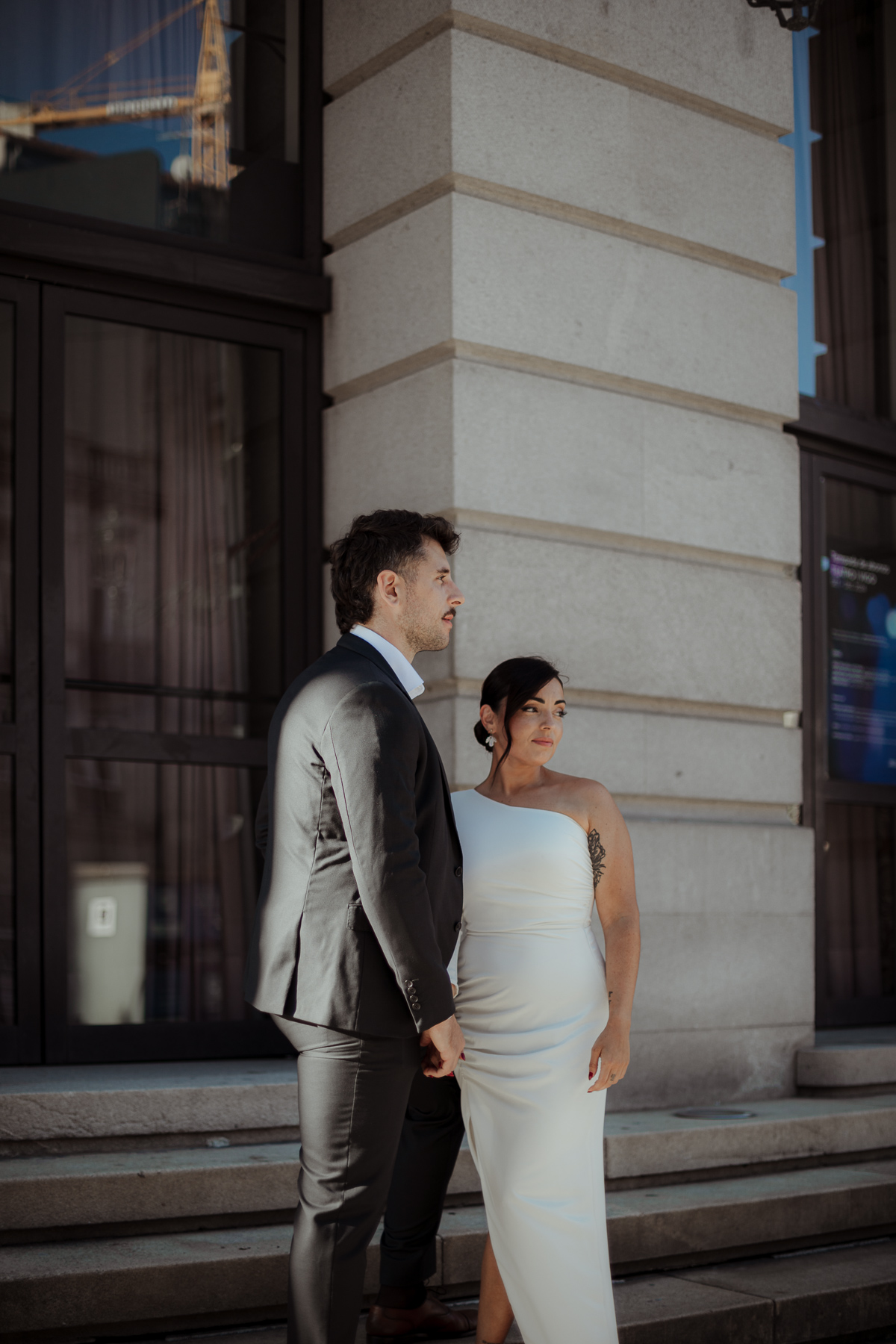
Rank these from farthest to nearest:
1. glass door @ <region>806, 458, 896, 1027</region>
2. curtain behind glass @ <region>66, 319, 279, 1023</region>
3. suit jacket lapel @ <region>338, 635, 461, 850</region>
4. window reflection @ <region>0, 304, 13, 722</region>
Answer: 1. glass door @ <region>806, 458, 896, 1027</region>
2. curtain behind glass @ <region>66, 319, 279, 1023</region>
3. window reflection @ <region>0, 304, 13, 722</region>
4. suit jacket lapel @ <region>338, 635, 461, 850</region>

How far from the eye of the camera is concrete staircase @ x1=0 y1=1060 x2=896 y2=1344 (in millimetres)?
3705

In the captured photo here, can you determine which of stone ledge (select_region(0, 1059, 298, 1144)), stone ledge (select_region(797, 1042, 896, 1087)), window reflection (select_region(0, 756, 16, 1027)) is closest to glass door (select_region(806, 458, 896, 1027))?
stone ledge (select_region(797, 1042, 896, 1087))

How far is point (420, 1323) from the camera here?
3.80m

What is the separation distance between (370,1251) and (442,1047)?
4.19 feet

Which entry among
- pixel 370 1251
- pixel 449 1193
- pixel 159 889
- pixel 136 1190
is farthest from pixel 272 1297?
pixel 159 889

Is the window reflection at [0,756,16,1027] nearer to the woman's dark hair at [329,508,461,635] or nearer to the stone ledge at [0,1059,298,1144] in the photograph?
the stone ledge at [0,1059,298,1144]

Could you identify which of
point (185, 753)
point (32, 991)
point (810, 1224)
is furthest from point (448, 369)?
point (810, 1224)

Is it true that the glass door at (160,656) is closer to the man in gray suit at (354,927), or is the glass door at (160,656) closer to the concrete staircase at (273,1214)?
→ the concrete staircase at (273,1214)

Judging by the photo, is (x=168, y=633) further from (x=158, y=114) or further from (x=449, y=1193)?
(x=449, y=1193)

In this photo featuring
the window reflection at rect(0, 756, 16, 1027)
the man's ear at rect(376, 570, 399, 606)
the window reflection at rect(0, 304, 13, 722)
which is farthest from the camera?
the window reflection at rect(0, 304, 13, 722)

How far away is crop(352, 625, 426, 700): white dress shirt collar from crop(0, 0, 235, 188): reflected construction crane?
357cm

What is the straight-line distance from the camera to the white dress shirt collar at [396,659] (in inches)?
129

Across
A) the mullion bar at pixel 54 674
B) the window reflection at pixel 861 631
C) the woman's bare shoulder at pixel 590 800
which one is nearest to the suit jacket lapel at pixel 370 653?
the woman's bare shoulder at pixel 590 800

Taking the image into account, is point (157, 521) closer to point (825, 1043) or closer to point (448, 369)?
point (448, 369)
